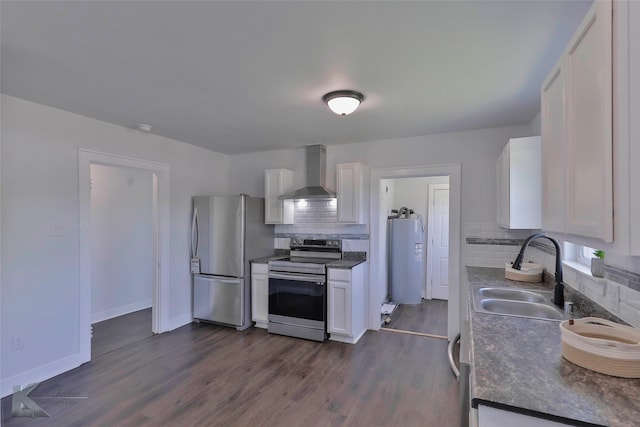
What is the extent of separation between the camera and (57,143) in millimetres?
2867

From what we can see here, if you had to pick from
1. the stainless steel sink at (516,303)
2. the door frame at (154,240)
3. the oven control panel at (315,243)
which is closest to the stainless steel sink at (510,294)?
the stainless steel sink at (516,303)

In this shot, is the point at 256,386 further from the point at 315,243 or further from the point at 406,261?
the point at 406,261

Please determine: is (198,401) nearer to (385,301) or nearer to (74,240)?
(74,240)

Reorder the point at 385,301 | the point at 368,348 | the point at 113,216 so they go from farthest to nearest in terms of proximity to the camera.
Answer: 1. the point at 385,301
2. the point at 113,216
3. the point at 368,348

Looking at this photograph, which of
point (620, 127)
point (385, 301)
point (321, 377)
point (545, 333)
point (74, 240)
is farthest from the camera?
point (385, 301)

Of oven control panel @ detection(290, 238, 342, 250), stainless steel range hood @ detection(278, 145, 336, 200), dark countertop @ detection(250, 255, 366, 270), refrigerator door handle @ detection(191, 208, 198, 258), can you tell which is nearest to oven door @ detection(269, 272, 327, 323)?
dark countertop @ detection(250, 255, 366, 270)

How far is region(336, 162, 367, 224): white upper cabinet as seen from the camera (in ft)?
12.7

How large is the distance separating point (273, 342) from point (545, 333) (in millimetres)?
2840

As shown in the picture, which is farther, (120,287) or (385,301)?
(385,301)

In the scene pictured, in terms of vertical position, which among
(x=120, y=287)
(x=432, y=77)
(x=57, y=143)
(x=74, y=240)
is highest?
(x=432, y=77)

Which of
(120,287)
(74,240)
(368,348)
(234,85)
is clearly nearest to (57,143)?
(74,240)

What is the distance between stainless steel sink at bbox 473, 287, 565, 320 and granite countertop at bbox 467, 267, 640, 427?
50 centimetres

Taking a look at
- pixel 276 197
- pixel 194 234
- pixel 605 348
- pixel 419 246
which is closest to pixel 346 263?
pixel 276 197

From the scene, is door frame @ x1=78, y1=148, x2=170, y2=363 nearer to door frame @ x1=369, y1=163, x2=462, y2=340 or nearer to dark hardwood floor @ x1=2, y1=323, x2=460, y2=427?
dark hardwood floor @ x1=2, y1=323, x2=460, y2=427
